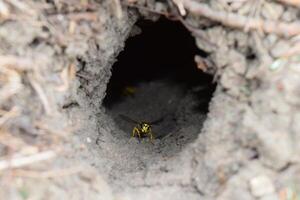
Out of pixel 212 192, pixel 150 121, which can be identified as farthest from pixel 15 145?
pixel 150 121

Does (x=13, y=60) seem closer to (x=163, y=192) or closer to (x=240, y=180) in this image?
(x=163, y=192)

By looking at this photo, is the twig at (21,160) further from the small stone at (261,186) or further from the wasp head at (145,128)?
the wasp head at (145,128)

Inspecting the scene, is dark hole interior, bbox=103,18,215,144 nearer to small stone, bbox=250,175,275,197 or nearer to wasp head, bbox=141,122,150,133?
wasp head, bbox=141,122,150,133

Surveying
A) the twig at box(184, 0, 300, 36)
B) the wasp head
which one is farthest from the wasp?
the twig at box(184, 0, 300, 36)

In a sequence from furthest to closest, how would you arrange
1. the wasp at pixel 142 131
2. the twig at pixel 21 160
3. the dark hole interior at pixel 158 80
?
the dark hole interior at pixel 158 80 → the wasp at pixel 142 131 → the twig at pixel 21 160

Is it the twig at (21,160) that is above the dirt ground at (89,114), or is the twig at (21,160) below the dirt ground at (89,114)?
below

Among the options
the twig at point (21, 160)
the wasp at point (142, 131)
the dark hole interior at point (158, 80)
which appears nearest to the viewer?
the twig at point (21, 160)

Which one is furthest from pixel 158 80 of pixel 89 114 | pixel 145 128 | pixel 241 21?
pixel 241 21

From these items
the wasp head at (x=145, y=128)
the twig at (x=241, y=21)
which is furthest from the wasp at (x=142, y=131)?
the twig at (x=241, y=21)
